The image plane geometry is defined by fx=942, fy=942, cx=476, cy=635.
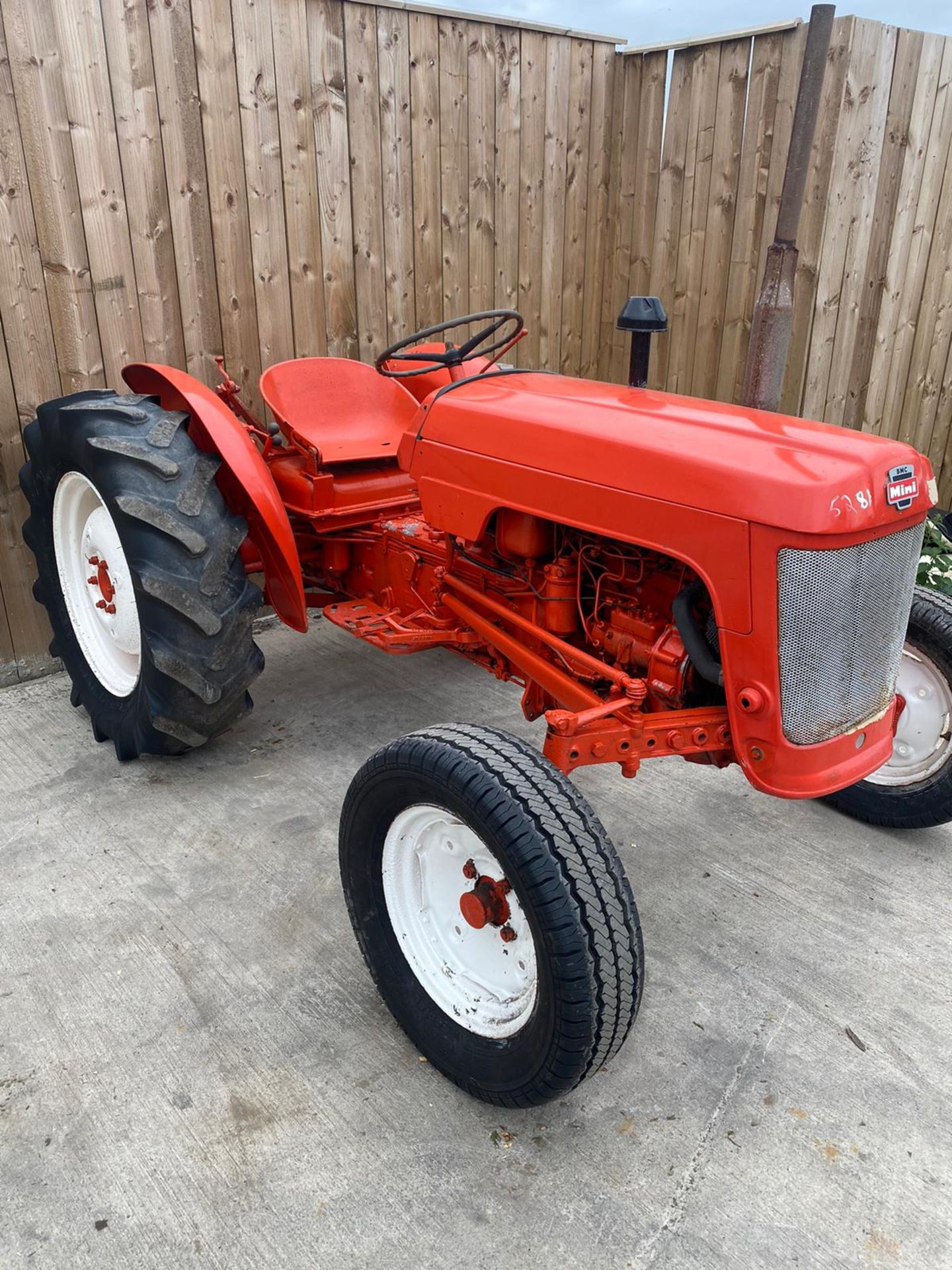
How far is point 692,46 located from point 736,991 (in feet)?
13.6

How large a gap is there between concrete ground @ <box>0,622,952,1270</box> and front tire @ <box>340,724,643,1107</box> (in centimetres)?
16

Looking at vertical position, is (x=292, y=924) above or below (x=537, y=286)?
below

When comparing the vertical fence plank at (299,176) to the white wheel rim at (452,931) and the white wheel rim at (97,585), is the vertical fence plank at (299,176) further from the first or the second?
the white wheel rim at (452,931)

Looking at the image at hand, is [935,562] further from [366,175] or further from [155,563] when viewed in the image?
[155,563]

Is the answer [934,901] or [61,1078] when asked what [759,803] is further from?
[61,1078]

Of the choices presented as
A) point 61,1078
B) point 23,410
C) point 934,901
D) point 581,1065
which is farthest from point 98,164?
point 934,901

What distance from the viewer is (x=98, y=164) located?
3.26 meters

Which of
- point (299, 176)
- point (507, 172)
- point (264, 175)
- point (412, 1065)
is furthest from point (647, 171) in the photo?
point (412, 1065)

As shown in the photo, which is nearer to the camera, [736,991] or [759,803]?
[736,991]

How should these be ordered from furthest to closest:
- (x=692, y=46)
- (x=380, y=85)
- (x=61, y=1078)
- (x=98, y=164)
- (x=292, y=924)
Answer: (x=692, y=46)
(x=380, y=85)
(x=98, y=164)
(x=292, y=924)
(x=61, y=1078)

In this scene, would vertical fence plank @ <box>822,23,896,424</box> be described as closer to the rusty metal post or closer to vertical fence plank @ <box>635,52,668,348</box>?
the rusty metal post

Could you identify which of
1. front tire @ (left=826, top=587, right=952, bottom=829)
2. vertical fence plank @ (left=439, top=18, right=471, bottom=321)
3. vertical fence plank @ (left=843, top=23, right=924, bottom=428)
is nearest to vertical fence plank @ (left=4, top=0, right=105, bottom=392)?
vertical fence plank @ (left=439, top=18, right=471, bottom=321)

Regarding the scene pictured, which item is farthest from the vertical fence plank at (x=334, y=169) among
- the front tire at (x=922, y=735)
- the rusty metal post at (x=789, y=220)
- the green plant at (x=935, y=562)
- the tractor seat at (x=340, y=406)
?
the front tire at (x=922, y=735)

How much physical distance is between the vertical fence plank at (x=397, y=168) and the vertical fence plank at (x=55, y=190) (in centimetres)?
129
